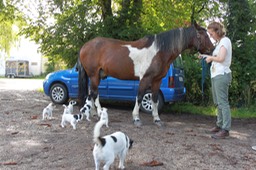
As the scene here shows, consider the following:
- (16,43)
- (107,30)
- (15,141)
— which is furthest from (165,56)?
(16,43)

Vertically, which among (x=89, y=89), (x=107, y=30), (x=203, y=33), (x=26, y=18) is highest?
(x=26, y=18)

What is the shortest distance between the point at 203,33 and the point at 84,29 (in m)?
5.27

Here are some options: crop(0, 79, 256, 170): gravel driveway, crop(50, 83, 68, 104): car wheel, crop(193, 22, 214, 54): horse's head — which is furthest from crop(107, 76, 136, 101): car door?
crop(193, 22, 214, 54): horse's head

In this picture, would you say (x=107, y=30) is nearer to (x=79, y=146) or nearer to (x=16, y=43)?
(x=79, y=146)

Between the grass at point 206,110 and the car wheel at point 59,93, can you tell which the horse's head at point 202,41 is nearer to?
the grass at point 206,110

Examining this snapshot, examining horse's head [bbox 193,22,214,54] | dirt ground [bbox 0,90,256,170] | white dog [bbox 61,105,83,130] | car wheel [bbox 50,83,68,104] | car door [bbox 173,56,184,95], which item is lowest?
dirt ground [bbox 0,90,256,170]

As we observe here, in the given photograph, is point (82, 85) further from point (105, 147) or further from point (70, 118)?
point (105, 147)

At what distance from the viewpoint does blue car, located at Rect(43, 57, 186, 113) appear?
9.30 m

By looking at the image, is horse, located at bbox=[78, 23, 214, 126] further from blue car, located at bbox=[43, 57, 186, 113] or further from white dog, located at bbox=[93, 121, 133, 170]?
white dog, located at bbox=[93, 121, 133, 170]

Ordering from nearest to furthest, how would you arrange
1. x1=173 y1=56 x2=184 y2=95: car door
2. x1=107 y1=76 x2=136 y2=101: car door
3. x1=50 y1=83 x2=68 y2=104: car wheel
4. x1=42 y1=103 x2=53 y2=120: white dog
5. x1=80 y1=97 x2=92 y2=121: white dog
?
x1=80 y1=97 x2=92 y2=121: white dog → x1=42 y1=103 x2=53 y2=120: white dog → x1=173 y1=56 x2=184 y2=95: car door → x1=107 y1=76 x2=136 y2=101: car door → x1=50 y1=83 x2=68 y2=104: car wheel

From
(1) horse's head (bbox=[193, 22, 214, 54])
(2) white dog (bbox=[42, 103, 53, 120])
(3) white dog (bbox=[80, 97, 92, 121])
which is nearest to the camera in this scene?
(1) horse's head (bbox=[193, 22, 214, 54])

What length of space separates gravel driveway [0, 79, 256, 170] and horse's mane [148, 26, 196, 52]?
1884 millimetres

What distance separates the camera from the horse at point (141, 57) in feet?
23.0

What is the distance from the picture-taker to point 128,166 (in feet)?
13.8
